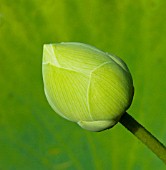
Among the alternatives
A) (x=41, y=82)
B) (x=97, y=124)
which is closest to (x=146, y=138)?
(x=97, y=124)

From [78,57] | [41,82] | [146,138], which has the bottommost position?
[41,82]

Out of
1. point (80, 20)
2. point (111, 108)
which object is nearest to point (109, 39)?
point (80, 20)

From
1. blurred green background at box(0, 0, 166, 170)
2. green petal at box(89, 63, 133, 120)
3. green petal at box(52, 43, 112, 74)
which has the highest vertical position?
green petal at box(52, 43, 112, 74)

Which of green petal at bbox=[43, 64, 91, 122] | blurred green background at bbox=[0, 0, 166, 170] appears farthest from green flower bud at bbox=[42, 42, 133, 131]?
blurred green background at bbox=[0, 0, 166, 170]

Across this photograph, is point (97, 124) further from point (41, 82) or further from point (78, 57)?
point (41, 82)

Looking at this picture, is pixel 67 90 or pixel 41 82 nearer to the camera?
pixel 67 90

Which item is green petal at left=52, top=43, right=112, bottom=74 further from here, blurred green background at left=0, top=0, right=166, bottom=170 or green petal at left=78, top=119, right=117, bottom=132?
blurred green background at left=0, top=0, right=166, bottom=170

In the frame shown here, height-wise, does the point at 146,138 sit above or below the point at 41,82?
above

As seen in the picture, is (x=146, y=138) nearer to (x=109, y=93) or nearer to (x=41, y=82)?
(x=109, y=93)
